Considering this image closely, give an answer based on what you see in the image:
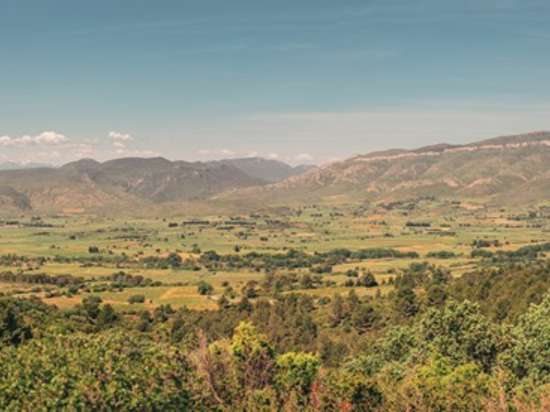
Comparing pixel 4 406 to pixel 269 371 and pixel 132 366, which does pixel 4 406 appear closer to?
pixel 132 366

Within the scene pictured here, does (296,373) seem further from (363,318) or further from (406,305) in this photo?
(363,318)

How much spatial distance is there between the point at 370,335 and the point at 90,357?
93.2 meters

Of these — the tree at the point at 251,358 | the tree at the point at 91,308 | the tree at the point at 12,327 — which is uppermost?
the tree at the point at 251,358

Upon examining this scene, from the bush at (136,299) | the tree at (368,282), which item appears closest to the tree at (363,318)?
the tree at (368,282)

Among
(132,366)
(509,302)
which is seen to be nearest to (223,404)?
(132,366)

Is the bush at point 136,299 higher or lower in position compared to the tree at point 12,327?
lower

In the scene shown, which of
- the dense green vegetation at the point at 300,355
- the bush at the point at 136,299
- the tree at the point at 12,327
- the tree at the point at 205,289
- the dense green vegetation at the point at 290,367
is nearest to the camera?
the dense green vegetation at the point at 290,367

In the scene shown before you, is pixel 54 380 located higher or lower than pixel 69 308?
higher

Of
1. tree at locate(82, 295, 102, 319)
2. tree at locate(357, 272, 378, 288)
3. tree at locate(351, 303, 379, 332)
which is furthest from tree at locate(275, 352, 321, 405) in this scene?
tree at locate(357, 272, 378, 288)

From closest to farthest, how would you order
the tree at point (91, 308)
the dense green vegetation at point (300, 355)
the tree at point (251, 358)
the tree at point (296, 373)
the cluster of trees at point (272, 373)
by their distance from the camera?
the cluster of trees at point (272, 373) < the dense green vegetation at point (300, 355) < the tree at point (251, 358) < the tree at point (296, 373) < the tree at point (91, 308)

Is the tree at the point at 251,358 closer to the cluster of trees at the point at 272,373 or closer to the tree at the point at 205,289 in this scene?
the cluster of trees at the point at 272,373

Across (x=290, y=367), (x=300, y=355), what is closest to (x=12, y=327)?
(x=300, y=355)

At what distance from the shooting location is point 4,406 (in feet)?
102

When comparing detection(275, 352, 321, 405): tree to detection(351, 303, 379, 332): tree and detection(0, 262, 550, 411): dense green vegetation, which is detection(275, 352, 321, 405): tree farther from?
detection(351, 303, 379, 332): tree
